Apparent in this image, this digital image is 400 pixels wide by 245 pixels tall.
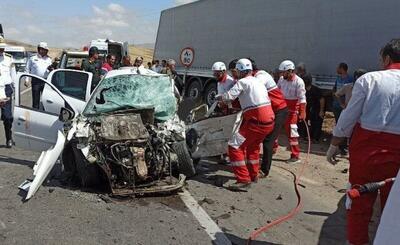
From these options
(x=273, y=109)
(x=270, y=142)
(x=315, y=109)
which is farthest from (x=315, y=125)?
(x=270, y=142)

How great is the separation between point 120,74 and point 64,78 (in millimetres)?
1743

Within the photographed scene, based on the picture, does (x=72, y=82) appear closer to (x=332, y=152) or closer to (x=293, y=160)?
(x=293, y=160)

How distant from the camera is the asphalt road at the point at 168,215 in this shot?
459cm

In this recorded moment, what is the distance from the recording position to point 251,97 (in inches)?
256

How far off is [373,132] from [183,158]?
3.06m

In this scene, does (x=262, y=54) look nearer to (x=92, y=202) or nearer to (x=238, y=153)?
(x=238, y=153)

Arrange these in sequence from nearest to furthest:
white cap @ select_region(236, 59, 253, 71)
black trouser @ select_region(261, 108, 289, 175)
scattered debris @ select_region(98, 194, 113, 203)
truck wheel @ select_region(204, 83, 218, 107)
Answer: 1. scattered debris @ select_region(98, 194, 113, 203)
2. white cap @ select_region(236, 59, 253, 71)
3. black trouser @ select_region(261, 108, 289, 175)
4. truck wheel @ select_region(204, 83, 218, 107)

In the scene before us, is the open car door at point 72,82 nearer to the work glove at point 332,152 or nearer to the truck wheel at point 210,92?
the work glove at point 332,152

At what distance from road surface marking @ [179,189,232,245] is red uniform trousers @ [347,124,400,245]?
1281mm

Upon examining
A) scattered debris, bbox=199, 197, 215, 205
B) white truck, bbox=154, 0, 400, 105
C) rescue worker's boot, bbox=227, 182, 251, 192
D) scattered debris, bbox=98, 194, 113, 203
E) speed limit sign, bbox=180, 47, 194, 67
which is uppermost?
white truck, bbox=154, 0, 400, 105

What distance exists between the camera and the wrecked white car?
18.9ft

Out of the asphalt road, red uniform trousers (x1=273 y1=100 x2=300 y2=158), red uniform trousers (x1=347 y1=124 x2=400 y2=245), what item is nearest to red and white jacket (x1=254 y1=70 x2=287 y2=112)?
red uniform trousers (x1=273 y1=100 x2=300 y2=158)

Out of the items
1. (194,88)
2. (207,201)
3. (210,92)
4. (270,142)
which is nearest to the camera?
(207,201)

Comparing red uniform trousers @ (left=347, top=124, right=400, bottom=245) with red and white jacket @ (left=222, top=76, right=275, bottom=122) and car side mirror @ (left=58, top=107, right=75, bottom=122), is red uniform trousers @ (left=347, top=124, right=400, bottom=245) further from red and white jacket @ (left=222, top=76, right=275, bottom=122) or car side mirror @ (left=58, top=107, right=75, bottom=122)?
car side mirror @ (left=58, top=107, right=75, bottom=122)
